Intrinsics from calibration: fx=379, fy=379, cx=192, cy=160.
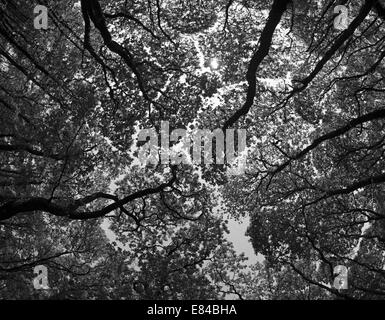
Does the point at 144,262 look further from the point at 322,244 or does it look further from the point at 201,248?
the point at 322,244

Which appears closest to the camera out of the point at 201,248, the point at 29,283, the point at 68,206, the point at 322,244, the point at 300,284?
the point at 68,206

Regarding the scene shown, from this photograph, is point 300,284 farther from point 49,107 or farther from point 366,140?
point 49,107

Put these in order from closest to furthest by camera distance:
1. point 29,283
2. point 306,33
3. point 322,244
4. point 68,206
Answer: point 68,206
point 306,33
point 322,244
point 29,283

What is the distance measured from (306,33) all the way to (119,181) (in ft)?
28.5

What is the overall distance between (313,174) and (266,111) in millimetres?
2956

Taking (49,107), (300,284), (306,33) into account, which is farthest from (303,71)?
(300,284)

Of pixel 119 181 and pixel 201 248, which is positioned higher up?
pixel 119 181

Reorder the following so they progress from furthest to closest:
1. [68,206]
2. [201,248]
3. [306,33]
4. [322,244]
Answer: [201,248] < [322,244] < [306,33] < [68,206]

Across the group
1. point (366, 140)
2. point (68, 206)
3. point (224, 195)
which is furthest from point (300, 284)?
point (68, 206)

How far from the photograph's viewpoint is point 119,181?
1511cm

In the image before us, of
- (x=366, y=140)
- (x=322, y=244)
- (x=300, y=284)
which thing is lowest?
(x=300, y=284)

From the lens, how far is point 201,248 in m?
14.6

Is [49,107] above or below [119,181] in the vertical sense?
above

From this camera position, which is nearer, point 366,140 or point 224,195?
point 366,140
